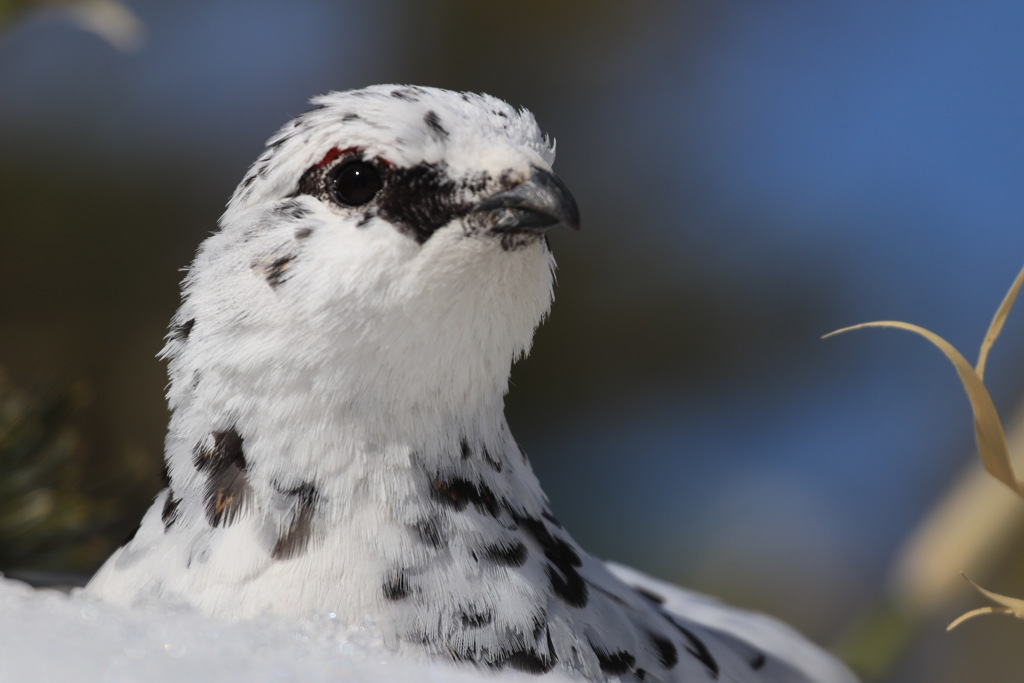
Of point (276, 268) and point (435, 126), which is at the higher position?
point (435, 126)

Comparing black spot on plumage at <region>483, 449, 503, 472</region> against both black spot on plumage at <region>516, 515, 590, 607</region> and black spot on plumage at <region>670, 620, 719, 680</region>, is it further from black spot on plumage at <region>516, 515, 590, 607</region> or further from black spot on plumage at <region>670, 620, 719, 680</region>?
black spot on plumage at <region>670, 620, 719, 680</region>

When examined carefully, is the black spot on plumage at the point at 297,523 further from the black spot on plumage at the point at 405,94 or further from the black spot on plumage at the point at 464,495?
the black spot on plumage at the point at 405,94

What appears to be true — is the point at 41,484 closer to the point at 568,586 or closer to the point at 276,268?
the point at 276,268

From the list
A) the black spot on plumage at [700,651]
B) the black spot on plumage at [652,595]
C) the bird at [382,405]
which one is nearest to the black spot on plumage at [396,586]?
the bird at [382,405]

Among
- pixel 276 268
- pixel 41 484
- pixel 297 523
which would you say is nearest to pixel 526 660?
pixel 297 523

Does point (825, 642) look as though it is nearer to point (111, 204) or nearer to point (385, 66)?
point (385, 66)

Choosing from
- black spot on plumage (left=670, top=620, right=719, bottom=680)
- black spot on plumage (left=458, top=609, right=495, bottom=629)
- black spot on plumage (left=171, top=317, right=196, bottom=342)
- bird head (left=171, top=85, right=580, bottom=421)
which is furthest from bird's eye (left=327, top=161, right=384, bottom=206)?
black spot on plumage (left=670, top=620, right=719, bottom=680)
